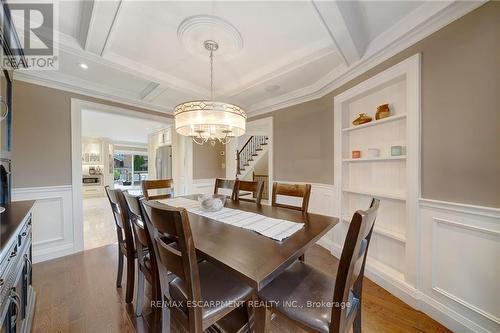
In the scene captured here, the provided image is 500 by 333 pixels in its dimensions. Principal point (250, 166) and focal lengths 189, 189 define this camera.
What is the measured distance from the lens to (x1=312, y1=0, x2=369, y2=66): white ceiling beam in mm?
1420

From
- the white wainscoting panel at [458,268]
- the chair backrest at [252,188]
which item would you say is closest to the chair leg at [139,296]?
the chair backrest at [252,188]

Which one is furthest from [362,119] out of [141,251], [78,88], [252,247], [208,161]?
[78,88]

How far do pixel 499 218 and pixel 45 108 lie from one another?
178 inches

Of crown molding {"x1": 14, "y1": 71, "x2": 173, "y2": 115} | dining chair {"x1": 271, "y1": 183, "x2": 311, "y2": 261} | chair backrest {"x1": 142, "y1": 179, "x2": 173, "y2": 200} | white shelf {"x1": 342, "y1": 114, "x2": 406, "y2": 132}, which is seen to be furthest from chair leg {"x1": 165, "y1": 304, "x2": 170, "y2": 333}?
crown molding {"x1": 14, "y1": 71, "x2": 173, "y2": 115}

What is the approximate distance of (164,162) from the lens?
494cm

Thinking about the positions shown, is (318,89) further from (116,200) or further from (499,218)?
(116,200)

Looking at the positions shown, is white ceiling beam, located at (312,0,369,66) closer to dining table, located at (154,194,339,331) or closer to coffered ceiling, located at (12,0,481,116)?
coffered ceiling, located at (12,0,481,116)

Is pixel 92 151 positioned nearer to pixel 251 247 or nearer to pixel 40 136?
pixel 40 136

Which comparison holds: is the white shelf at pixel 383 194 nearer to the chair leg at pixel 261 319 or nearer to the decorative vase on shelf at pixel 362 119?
the decorative vase on shelf at pixel 362 119

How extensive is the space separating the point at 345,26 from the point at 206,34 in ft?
3.98

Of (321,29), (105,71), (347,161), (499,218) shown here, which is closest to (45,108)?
(105,71)

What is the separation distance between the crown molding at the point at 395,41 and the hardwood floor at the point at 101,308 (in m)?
2.30

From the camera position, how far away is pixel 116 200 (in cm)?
168

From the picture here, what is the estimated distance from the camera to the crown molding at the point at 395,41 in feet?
4.50
